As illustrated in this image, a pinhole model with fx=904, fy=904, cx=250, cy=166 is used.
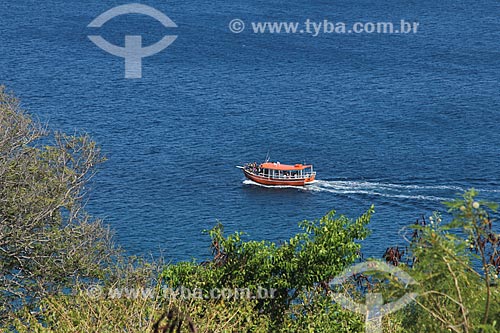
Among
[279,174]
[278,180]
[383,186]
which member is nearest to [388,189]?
[383,186]

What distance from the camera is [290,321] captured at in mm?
29406

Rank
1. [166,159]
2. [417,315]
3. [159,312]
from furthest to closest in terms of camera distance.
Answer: [166,159], [159,312], [417,315]

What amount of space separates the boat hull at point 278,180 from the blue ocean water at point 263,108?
1018mm

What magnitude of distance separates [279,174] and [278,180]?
0.75 meters

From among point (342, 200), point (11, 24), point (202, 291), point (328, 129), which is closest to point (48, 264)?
point (202, 291)

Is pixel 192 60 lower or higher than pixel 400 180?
higher

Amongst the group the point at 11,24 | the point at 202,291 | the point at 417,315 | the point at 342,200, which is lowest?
the point at 342,200

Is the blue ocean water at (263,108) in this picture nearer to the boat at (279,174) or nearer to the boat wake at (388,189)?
the boat wake at (388,189)

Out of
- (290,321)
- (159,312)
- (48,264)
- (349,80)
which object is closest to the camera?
(159,312)

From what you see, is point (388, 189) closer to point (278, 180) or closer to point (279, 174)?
point (279, 174)

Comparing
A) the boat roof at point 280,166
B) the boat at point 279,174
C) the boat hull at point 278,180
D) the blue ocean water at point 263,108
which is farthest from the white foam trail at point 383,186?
the boat roof at point 280,166

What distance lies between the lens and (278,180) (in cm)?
10038

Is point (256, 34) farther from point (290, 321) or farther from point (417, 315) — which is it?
point (417, 315)

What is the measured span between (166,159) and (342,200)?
21.0m
